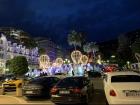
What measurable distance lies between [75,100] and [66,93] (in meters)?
0.59

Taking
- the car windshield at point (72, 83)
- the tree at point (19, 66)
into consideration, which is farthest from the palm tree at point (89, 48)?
the car windshield at point (72, 83)

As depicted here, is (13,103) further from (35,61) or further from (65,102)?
(35,61)

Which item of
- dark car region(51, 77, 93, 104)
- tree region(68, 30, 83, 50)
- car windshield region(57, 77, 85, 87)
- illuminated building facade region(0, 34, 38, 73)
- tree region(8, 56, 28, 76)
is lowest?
dark car region(51, 77, 93, 104)

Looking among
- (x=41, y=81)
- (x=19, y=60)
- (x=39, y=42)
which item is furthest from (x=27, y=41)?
(x=41, y=81)

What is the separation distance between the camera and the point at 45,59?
59969 mm

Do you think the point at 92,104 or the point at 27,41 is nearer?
the point at 92,104

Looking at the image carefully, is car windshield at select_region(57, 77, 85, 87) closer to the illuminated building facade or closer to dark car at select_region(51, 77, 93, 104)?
dark car at select_region(51, 77, 93, 104)

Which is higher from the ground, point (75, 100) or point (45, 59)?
point (45, 59)

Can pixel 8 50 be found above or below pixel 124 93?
above

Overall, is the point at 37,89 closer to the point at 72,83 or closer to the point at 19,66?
the point at 72,83

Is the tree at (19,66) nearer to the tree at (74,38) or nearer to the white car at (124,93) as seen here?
the white car at (124,93)

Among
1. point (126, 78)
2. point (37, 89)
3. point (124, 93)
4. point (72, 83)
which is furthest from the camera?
point (37, 89)

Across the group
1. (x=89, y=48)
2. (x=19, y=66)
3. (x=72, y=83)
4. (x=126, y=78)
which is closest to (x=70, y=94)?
(x=72, y=83)

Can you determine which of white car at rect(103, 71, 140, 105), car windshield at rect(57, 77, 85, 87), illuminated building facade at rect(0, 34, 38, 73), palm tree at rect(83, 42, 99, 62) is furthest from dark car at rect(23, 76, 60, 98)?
palm tree at rect(83, 42, 99, 62)
